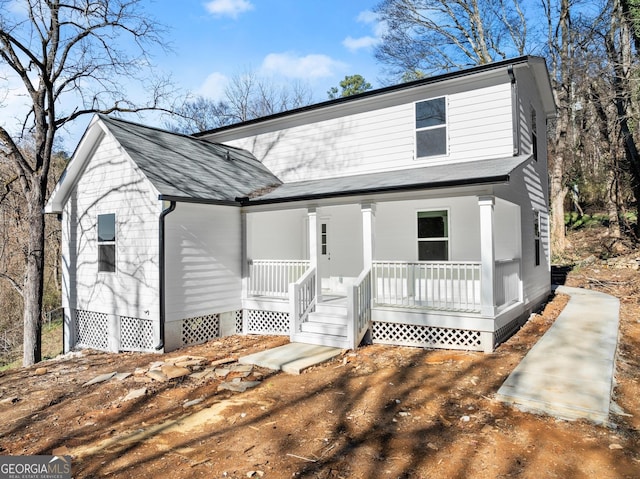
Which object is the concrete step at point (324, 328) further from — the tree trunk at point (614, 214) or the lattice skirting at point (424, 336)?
the tree trunk at point (614, 214)

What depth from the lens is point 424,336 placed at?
26.6 ft

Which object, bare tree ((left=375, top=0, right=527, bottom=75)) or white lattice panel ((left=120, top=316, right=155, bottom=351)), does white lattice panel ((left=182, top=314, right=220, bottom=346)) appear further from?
bare tree ((left=375, top=0, right=527, bottom=75))

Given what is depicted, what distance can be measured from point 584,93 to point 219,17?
17280 millimetres

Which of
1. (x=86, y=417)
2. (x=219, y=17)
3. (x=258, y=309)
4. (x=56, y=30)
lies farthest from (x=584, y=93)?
(x=86, y=417)

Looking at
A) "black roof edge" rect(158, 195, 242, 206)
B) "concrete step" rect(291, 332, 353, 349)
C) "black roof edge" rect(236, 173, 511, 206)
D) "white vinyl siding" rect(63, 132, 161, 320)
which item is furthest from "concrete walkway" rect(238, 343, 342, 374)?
"black roof edge" rect(158, 195, 242, 206)

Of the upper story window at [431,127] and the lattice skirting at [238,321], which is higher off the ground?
the upper story window at [431,127]

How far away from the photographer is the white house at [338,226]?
26.8ft

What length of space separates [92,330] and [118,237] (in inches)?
111

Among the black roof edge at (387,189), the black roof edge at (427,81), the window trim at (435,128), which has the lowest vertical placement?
the black roof edge at (387,189)

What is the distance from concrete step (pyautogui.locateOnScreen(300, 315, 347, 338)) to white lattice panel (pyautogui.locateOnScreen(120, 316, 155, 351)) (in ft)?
11.3

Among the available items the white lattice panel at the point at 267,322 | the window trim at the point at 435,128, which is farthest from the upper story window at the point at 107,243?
the window trim at the point at 435,128

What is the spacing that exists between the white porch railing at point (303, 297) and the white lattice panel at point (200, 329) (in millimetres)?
2306

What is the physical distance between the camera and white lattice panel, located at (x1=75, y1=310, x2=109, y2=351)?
33.7 ft

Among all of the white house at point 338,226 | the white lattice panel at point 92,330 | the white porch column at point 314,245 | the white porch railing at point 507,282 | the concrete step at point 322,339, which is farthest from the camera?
the white lattice panel at point 92,330
